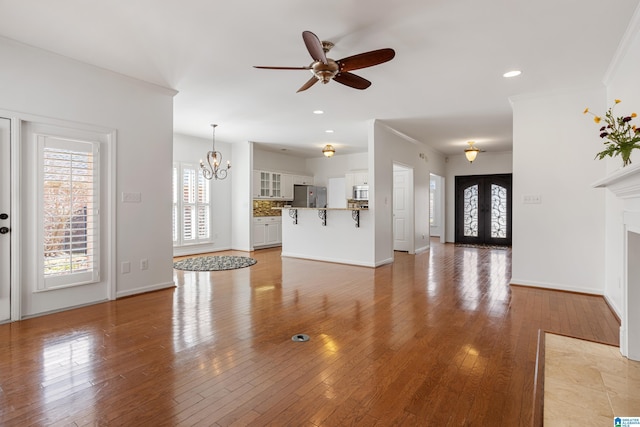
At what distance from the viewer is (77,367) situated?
239 centimetres

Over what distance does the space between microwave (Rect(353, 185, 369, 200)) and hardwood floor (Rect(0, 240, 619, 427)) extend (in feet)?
17.4

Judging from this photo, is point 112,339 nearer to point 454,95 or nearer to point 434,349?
point 434,349

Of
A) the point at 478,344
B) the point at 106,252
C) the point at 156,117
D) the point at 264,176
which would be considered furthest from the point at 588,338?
the point at 264,176

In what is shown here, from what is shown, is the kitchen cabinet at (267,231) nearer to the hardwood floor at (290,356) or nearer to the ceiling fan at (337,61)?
the hardwood floor at (290,356)

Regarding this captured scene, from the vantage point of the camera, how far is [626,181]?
2.31m

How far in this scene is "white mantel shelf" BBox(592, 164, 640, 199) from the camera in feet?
6.52

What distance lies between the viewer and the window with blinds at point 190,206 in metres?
7.56

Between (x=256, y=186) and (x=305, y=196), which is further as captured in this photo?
(x=305, y=196)

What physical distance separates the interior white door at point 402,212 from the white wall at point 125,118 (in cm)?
565

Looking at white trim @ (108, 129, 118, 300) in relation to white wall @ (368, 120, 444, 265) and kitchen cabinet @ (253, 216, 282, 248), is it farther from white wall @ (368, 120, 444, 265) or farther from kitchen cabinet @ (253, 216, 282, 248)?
kitchen cabinet @ (253, 216, 282, 248)

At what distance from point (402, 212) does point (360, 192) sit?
166 centimetres

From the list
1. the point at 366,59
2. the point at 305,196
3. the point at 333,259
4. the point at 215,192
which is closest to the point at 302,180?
the point at 305,196

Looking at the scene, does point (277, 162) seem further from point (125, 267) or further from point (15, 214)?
point (15, 214)

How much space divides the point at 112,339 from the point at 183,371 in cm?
103
